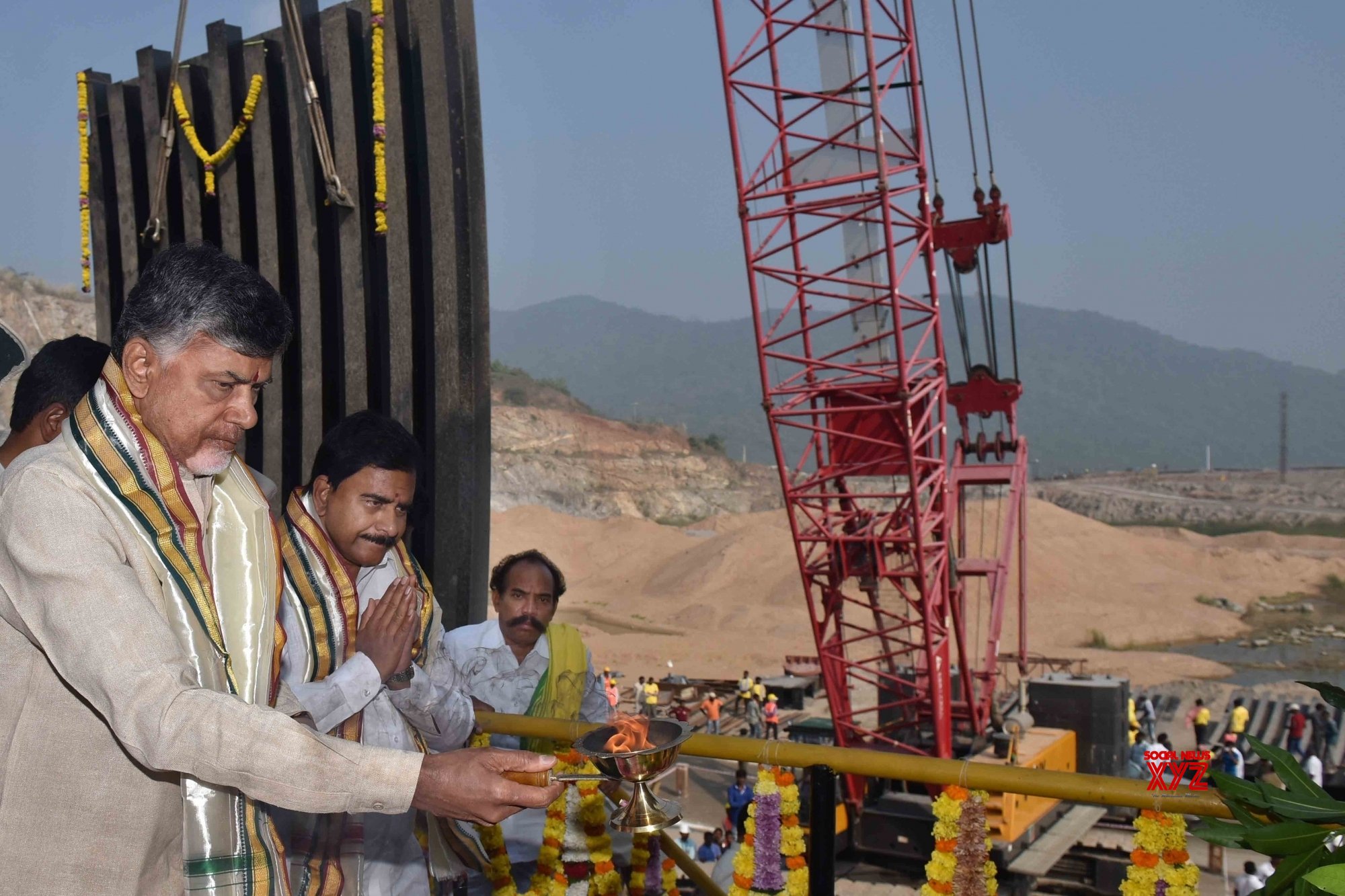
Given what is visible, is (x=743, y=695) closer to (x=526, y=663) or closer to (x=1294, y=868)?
(x=526, y=663)

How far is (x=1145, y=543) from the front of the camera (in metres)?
39.7

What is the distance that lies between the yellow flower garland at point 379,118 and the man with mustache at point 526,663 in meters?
1.25

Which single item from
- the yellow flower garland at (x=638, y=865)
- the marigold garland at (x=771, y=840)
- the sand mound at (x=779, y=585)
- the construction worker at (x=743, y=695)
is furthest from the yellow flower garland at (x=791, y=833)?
the sand mound at (x=779, y=585)

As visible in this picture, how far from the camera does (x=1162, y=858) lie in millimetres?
2473

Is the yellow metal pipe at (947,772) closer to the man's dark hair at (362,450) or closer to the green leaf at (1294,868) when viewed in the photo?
the green leaf at (1294,868)

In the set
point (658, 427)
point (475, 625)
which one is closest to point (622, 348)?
point (658, 427)

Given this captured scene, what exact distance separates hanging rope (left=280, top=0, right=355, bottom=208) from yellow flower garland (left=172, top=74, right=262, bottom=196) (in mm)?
361

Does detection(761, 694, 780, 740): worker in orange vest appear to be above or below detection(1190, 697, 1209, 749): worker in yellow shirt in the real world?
above

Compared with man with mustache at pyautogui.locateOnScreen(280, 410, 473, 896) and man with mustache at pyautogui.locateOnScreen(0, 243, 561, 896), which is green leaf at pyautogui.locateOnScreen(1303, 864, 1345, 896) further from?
man with mustache at pyautogui.locateOnScreen(280, 410, 473, 896)

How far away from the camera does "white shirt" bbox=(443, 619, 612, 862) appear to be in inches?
142

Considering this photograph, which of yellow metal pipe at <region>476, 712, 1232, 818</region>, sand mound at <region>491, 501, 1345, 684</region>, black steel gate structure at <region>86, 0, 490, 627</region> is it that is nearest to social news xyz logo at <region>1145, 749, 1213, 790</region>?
yellow metal pipe at <region>476, 712, 1232, 818</region>

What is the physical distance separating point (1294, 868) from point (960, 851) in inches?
40.3

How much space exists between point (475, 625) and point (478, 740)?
2.07 feet

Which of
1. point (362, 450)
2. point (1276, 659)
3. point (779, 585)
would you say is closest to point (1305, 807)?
point (362, 450)
